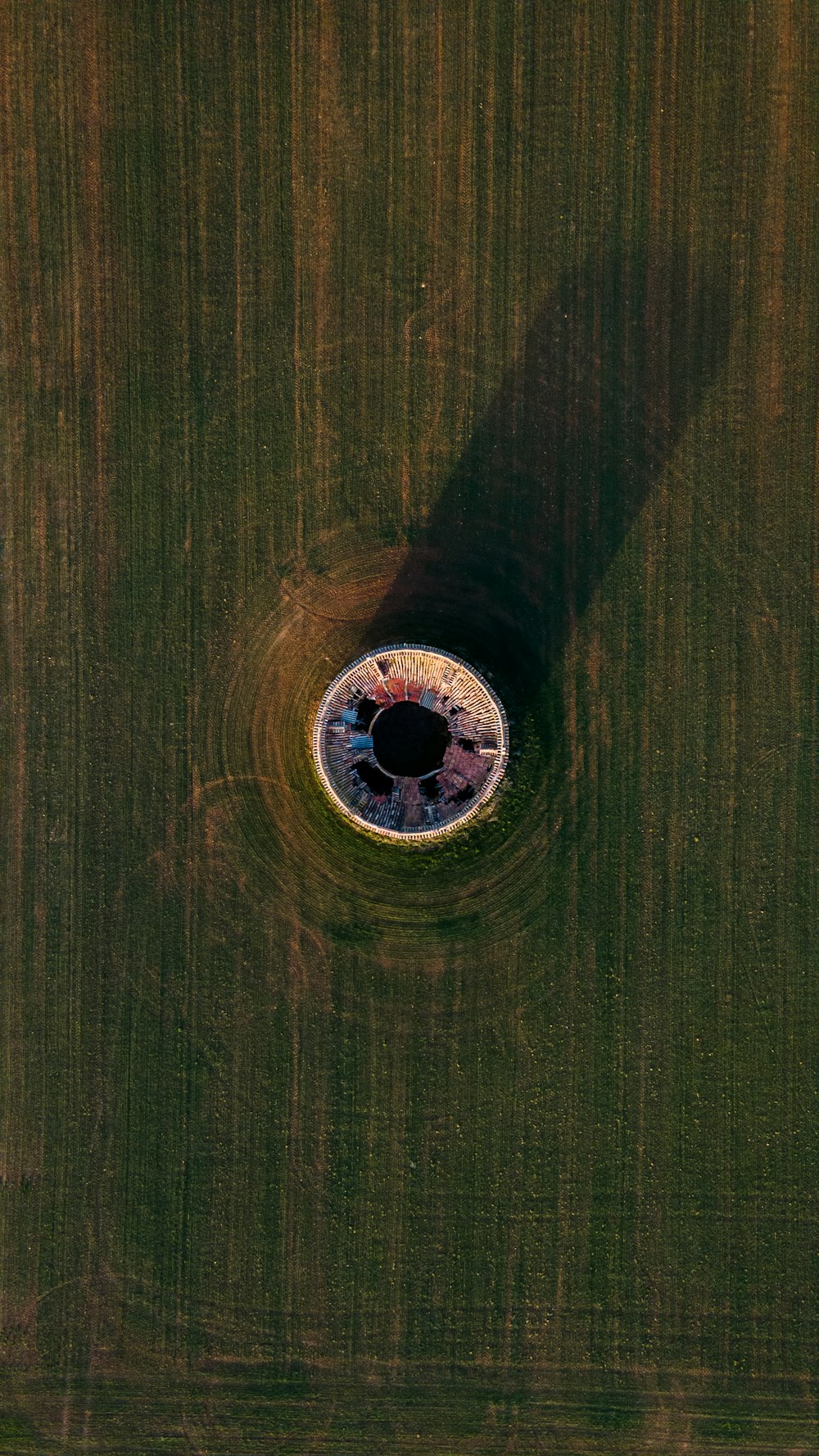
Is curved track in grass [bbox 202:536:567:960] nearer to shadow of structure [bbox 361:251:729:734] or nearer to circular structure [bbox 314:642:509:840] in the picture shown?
circular structure [bbox 314:642:509:840]

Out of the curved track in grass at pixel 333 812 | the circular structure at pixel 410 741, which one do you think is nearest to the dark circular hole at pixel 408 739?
the circular structure at pixel 410 741

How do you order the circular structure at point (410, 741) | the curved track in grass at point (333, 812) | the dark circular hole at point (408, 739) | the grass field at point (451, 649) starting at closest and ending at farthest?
1. the circular structure at point (410, 741)
2. the grass field at point (451, 649)
3. the curved track in grass at point (333, 812)
4. the dark circular hole at point (408, 739)

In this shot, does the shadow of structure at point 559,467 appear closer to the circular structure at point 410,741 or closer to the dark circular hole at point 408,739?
the circular structure at point 410,741

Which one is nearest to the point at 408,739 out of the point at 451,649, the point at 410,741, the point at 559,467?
the point at 410,741

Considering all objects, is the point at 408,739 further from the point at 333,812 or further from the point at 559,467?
the point at 559,467

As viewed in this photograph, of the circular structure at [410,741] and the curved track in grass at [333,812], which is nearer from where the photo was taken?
the circular structure at [410,741]
